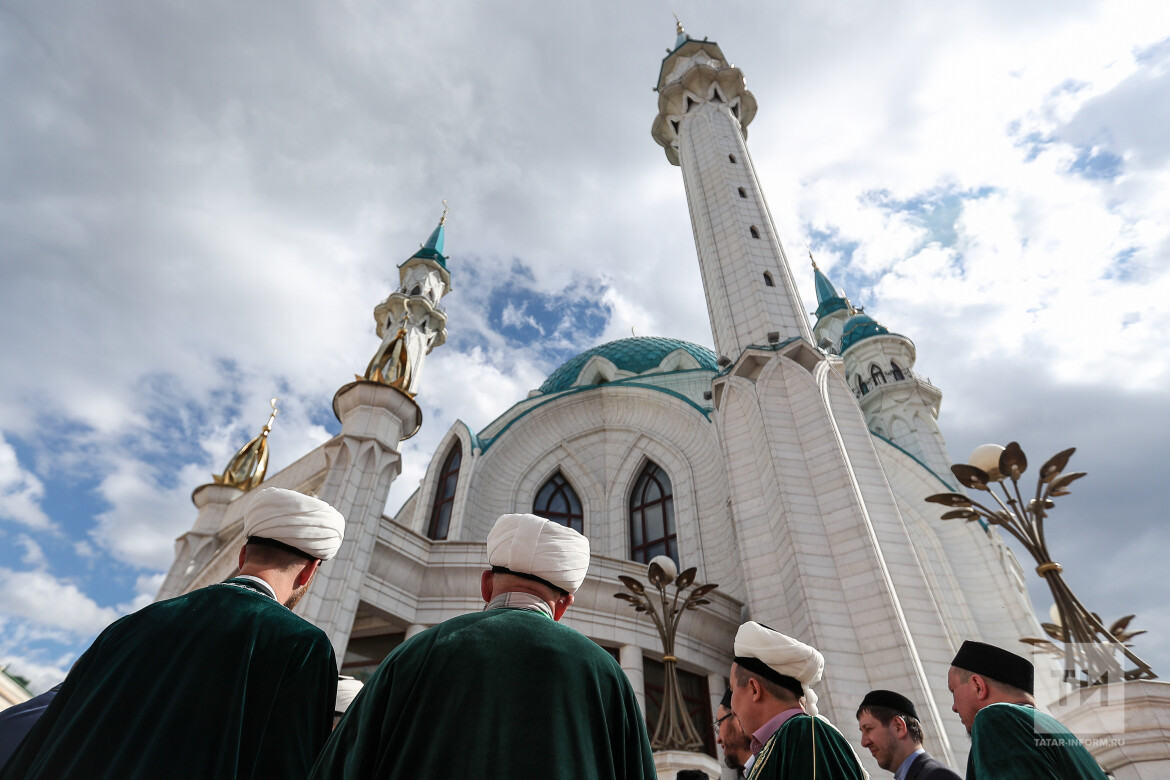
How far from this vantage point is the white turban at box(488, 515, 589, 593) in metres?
1.92

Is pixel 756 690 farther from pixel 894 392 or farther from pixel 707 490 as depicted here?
pixel 894 392

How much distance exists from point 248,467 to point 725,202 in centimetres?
1314

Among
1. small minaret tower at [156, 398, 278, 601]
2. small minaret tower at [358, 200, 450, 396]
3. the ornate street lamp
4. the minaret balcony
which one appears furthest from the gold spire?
the minaret balcony

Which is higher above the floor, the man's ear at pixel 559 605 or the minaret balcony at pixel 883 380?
the minaret balcony at pixel 883 380

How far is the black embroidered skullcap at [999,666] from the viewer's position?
2.75m

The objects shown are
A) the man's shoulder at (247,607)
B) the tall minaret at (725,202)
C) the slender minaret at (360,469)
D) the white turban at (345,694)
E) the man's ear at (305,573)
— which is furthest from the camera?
the tall minaret at (725,202)

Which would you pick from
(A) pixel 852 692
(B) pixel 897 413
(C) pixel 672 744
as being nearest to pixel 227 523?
(C) pixel 672 744

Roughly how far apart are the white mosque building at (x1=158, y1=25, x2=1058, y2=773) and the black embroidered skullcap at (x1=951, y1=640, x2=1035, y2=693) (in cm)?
508

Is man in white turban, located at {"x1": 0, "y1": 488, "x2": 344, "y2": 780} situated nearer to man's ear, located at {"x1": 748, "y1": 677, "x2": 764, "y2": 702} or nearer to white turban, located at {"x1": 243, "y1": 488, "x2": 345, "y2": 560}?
white turban, located at {"x1": 243, "y1": 488, "x2": 345, "y2": 560}

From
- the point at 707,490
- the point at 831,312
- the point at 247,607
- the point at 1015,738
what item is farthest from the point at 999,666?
the point at 831,312

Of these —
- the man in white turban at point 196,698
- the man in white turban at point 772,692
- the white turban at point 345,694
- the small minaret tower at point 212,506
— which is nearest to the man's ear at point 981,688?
the man in white turban at point 772,692

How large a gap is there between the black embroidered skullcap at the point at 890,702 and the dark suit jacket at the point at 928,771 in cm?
21

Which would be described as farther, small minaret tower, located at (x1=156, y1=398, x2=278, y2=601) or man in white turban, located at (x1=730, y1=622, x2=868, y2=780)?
small minaret tower, located at (x1=156, y1=398, x2=278, y2=601)

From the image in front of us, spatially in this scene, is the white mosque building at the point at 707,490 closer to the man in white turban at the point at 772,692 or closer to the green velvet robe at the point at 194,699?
the man in white turban at the point at 772,692
